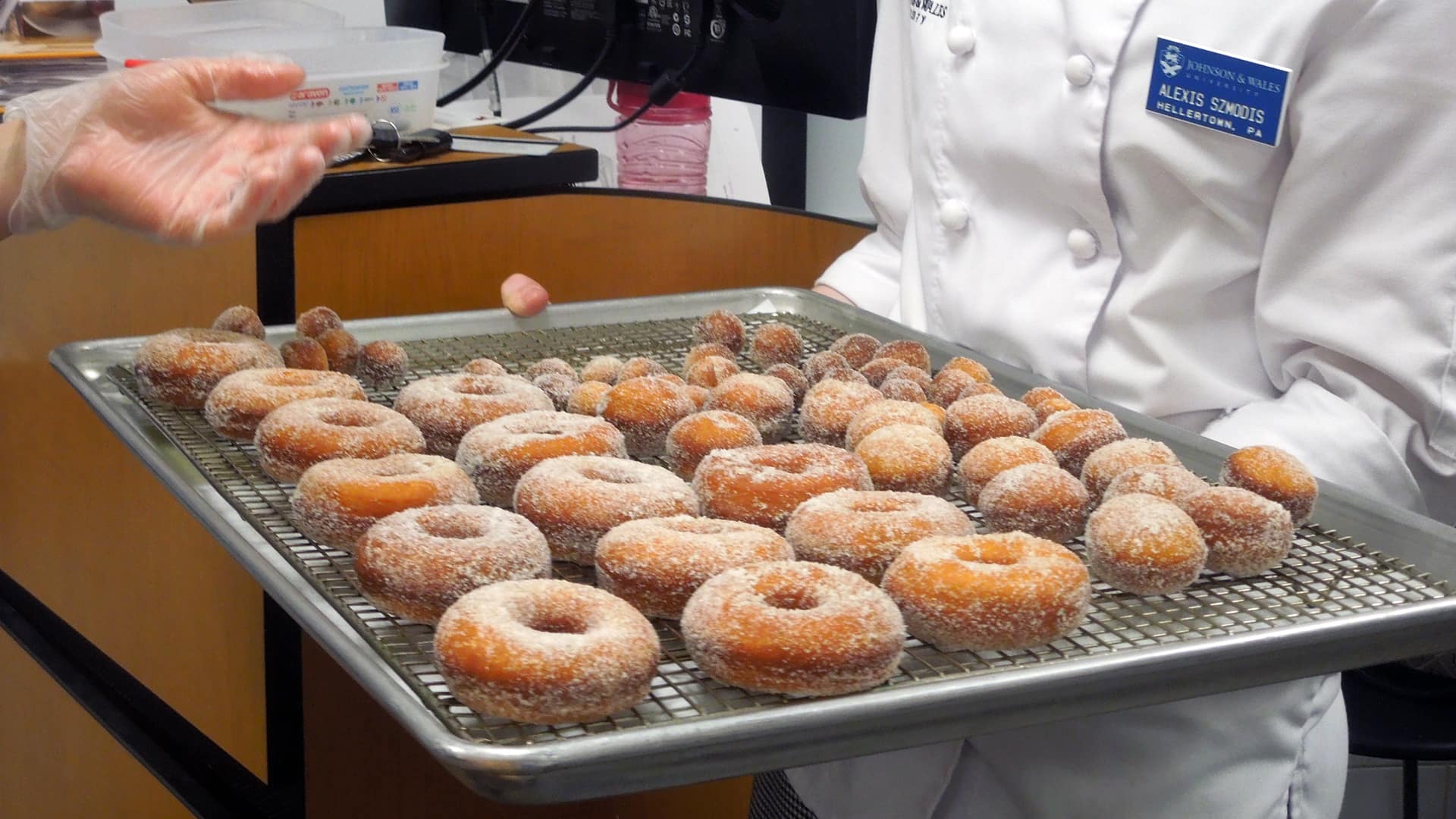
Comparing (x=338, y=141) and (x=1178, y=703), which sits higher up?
(x=338, y=141)

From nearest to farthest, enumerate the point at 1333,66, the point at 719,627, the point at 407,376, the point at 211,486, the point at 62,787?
the point at 719,627, the point at 211,486, the point at 1333,66, the point at 407,376, the point at 62,787

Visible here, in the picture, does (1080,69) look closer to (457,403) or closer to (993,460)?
(993,460)

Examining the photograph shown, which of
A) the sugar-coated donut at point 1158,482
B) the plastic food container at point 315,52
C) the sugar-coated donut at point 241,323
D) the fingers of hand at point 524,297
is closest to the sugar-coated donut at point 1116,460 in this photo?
the sugar-coated donut at point 1158,482

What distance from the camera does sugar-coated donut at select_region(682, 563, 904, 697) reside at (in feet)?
2.34

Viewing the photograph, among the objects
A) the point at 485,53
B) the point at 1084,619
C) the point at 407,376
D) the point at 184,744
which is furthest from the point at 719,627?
the point at 485,53

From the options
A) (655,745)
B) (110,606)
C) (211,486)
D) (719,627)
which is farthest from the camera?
(110,606)

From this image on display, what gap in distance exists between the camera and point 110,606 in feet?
5.88

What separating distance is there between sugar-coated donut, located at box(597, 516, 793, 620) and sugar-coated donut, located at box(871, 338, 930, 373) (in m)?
0.47

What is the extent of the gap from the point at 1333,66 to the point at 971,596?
614 mm

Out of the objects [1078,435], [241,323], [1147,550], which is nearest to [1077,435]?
[1078,435]

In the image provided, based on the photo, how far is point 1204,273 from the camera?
3.99ft

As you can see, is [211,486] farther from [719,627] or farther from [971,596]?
[971,596]

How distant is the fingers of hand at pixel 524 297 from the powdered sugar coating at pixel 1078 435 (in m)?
0.60

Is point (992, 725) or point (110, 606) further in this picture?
point (110, 606)
